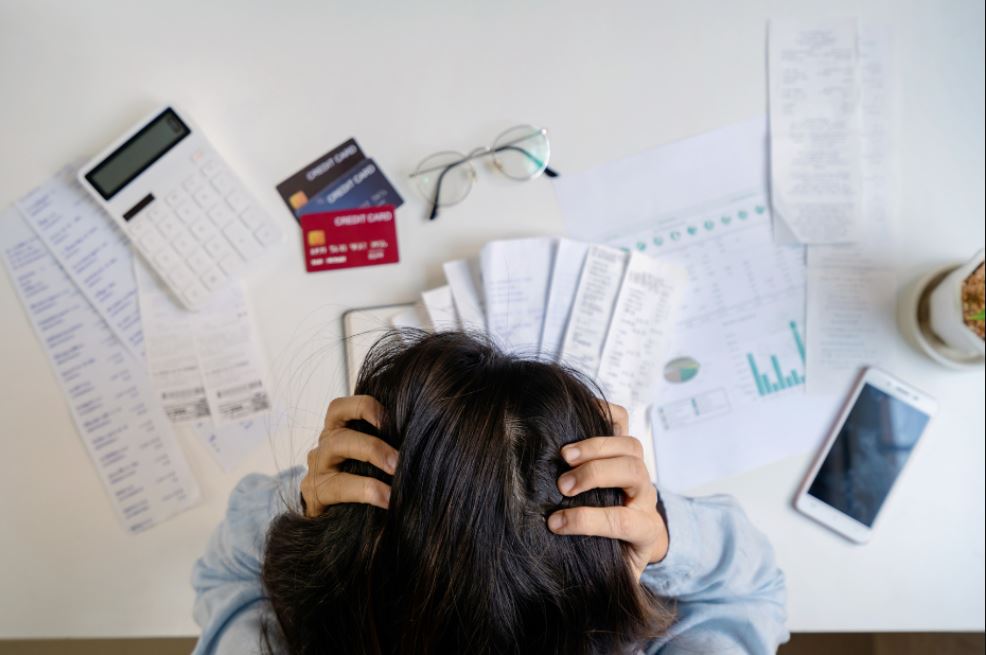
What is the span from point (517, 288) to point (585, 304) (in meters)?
0.09

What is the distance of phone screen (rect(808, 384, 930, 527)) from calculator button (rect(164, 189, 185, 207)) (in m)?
0.87

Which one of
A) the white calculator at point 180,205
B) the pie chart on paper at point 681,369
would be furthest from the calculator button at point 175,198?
the pie chart on paper at point 681,369

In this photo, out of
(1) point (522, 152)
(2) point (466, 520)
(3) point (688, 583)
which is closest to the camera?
(2) point (466, 520)

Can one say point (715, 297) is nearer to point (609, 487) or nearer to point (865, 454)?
point (865, 454)

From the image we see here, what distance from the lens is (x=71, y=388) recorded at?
0.77 meters

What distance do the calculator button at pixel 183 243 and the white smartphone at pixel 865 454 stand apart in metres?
0.83

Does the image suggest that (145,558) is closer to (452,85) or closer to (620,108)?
(452,85)

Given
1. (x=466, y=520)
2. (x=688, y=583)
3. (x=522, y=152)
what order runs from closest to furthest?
1. (x=466, y=520)
2. (x=688, y=583)
3. (x=522, y=152)

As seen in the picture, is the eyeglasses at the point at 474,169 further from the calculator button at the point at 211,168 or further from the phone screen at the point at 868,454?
the phone screen at the point at 868,454

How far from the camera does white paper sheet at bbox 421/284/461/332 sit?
727 millimetres

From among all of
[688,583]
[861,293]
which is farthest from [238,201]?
[861,293]

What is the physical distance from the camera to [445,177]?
0.73 meters

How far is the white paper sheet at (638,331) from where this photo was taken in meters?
0.72

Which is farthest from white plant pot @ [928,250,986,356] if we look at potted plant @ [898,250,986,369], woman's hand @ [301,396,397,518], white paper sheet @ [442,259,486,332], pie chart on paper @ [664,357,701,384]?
woman's hand @ [301,396,397,518]
